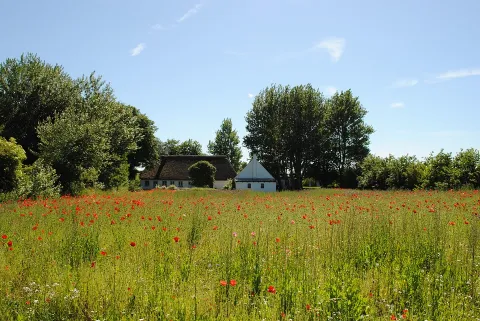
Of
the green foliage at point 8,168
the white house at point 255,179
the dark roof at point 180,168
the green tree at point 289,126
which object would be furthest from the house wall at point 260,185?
the green foliage at point 8,168

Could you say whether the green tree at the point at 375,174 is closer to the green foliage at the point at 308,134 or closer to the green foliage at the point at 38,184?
the green foliage at the point at 308,134

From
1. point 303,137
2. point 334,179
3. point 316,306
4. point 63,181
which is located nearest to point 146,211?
point 316,306

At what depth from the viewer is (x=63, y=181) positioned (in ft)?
66.7

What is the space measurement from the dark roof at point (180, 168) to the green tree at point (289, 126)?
806 cm

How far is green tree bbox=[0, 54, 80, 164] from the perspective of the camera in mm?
24281

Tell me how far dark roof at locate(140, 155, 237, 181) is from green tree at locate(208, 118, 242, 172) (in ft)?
50.0

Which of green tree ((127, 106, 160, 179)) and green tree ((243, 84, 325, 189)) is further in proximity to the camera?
green tree ((127, 106, 160, 179))

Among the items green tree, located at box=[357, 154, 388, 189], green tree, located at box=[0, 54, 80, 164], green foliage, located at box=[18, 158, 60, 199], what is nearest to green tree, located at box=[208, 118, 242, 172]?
green tree, located at box=[357, 154, 388, 189]

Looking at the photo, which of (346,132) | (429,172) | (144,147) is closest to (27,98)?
(144,147)

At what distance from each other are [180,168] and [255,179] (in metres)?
17.5

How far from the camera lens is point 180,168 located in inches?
2408

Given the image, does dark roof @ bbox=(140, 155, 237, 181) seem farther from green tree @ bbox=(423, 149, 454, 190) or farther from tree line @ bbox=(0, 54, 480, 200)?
green tree @ bbox=(423, 149, 454, 190)

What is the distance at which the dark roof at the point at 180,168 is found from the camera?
5909 cm

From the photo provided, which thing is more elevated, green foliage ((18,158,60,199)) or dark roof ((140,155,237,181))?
dark roof ((140,155,237,181))
